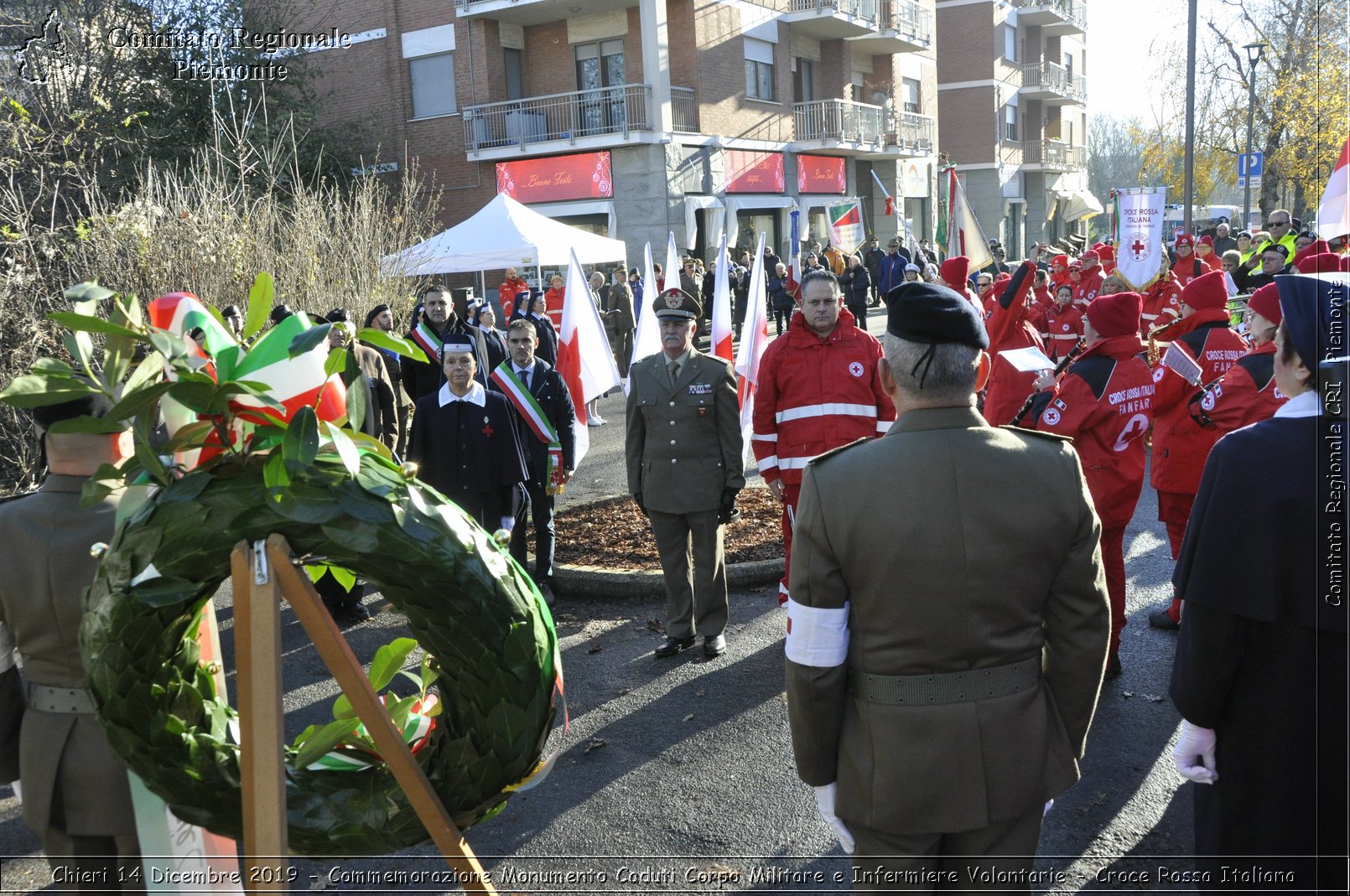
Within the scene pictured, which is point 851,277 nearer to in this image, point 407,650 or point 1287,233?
point 1287,233

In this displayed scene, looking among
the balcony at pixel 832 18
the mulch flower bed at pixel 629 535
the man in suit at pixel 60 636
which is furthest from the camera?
the balcony at pixel 832 18

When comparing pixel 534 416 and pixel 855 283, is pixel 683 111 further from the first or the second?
pixel 534 416

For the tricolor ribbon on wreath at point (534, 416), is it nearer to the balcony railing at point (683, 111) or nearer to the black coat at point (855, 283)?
the black coat at point (855, 283)

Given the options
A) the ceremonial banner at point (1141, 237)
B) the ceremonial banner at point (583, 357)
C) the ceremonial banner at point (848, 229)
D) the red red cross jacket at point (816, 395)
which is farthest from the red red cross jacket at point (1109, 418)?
the ceremonial banner at point (848, 229)

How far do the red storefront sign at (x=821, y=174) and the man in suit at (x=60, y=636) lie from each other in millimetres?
31879

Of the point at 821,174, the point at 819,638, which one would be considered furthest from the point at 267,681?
the point at 821,174

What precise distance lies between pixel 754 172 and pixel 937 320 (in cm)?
2953

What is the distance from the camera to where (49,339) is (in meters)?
9.77

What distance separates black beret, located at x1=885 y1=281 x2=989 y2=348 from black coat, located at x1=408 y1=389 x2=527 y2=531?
426 cm

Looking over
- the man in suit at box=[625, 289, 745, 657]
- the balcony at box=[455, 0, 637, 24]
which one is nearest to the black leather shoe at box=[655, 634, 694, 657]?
the man in suit at box=[625, 289, 745, 657]

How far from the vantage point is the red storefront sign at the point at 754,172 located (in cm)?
2997

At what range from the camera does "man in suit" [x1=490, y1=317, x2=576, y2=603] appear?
7.46 m

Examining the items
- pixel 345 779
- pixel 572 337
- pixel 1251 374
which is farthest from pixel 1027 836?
pixel 572 337

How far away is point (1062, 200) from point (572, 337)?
43522 millimetres
